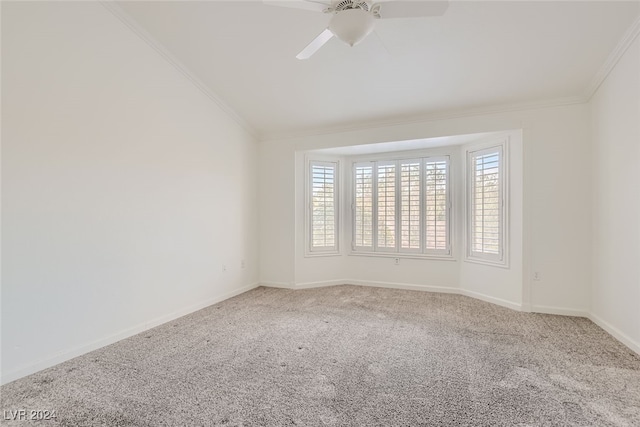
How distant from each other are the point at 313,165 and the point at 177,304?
285 cm

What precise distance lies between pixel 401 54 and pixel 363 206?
2.54 meters

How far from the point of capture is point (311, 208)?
501 centimetres

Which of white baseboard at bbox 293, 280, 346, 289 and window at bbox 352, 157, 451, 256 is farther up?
window at bbox 352, 157, 451, 256

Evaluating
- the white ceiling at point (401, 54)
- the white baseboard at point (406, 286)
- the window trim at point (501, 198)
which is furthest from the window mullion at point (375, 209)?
the window trim at point (501, 198)

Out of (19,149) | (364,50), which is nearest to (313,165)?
(364,50)

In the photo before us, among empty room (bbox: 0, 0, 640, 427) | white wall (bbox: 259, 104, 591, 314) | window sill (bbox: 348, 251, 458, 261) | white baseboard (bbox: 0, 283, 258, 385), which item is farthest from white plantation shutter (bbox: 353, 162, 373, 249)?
white baseboard (bbox: 0, 283, 258, 385)

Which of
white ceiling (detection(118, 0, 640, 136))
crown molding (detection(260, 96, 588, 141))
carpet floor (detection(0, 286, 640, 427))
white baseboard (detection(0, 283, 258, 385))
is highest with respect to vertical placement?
white ceiling (detection(118, 0, 640, 136))

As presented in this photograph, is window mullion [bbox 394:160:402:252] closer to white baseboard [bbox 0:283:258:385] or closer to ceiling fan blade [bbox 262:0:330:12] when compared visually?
white baseboard [bbox 0:283:258:385]

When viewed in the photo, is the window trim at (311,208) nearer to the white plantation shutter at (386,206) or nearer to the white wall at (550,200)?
the white plantation shutter at (386,206)

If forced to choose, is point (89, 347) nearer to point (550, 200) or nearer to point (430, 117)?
point (430, 117)

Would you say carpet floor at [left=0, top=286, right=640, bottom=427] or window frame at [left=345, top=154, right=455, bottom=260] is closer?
carpet floor at [left=0, top=286, right=640, bottom=427]

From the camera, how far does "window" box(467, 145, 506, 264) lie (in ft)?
13.1

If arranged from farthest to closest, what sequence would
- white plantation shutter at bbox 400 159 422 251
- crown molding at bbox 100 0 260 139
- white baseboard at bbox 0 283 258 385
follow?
white plantation shutter at bbox 400 159 422 251
crown molding at bbox 100 0 260 139
white baseboard at bbox 0 283 258 385

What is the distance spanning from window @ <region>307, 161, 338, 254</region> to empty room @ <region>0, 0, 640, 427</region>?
0.13 m
